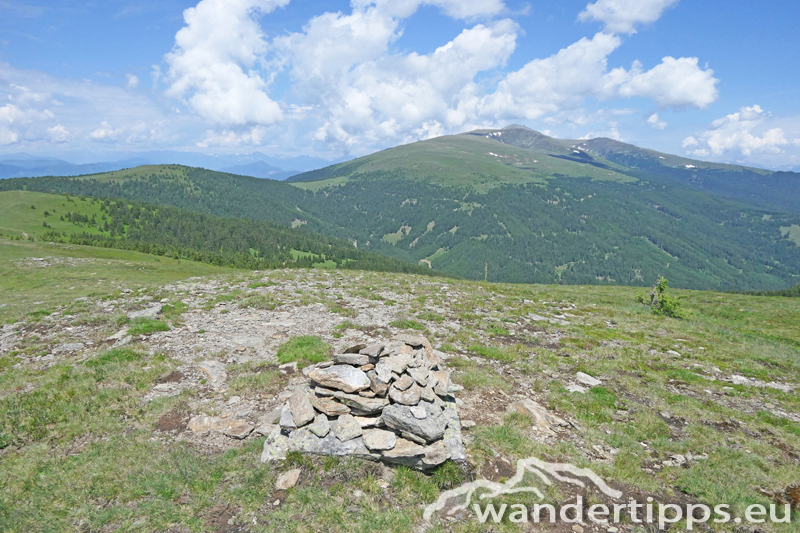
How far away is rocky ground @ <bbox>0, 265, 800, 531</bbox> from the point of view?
1037 centimetres

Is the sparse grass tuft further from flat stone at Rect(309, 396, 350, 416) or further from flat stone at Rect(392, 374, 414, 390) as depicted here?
flat stone at Rect(392, 374, 414, 390)

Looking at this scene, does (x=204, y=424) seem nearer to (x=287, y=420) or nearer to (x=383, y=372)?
(x=287, y=420)

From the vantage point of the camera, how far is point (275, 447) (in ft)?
30.7

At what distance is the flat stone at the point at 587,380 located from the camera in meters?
15.4

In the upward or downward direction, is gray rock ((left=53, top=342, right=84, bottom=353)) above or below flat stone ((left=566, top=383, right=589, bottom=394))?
above

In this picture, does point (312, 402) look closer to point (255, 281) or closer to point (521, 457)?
point (521, 457)

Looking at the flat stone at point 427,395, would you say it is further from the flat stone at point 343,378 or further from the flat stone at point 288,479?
the flat stone at point 288,479

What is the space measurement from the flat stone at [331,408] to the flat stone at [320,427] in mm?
199

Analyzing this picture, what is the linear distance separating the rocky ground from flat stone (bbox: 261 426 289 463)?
2.56 feet

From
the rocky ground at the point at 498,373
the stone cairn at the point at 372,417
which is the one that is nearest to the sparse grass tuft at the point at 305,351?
the rocky ground at the point at 498,373

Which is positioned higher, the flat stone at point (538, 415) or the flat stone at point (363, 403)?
the flat stone at point (363, 403)

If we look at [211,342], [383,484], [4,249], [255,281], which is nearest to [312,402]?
[383,484]

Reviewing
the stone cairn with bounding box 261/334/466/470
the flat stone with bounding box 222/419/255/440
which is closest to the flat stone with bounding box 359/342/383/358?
the stone cairn with bounding box 261/334/466/470

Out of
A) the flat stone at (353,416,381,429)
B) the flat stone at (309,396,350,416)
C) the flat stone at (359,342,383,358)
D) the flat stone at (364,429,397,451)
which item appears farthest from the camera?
the flat stone at (359,342,383,358)
